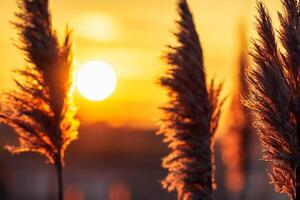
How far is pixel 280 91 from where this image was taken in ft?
29.5

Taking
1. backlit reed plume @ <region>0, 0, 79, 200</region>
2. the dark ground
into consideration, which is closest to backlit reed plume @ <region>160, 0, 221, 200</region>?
backlit reed plume @ <region>0, 0, 79, 200</region>

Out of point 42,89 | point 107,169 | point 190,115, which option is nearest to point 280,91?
point 190,115

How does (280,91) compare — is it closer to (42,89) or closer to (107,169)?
(42,89)

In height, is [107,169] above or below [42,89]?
below

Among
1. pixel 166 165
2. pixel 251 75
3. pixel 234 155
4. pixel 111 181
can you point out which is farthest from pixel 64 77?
pixel 111 181

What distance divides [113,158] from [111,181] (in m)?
12.5

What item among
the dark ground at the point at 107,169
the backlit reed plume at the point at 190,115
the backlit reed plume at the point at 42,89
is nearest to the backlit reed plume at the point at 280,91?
the backlit reed plume at the point at 190,115

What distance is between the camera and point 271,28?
29.9 ft

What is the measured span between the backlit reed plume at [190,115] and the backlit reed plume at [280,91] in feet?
5.73

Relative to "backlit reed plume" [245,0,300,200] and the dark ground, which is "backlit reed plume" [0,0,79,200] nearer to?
"backlit reed plume" [245,0,300,200]

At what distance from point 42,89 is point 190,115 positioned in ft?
5.82

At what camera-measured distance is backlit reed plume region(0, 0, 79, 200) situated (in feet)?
36.1

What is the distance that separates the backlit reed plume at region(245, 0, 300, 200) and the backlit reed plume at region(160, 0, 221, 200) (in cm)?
175

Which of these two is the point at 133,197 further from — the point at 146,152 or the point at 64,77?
the point at 64,77
